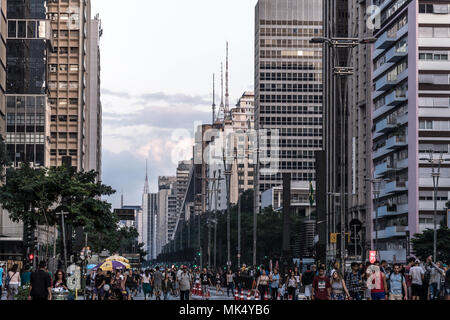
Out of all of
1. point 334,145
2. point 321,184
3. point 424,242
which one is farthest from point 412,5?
point 321,184

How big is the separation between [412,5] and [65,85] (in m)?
100

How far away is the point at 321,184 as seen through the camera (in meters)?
54.8

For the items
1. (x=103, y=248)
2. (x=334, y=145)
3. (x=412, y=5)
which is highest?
(x=412, y=5)

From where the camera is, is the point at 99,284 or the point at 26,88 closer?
the point at 99,284

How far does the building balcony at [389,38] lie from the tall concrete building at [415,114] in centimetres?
11

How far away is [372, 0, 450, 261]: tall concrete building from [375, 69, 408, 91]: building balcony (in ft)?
0.41

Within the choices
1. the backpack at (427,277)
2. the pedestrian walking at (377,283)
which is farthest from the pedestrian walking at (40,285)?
the backpack at (427,277)

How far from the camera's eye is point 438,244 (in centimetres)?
9188

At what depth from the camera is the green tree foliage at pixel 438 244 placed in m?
91.9

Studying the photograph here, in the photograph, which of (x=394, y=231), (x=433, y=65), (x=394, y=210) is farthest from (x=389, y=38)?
(x=394, y=231)

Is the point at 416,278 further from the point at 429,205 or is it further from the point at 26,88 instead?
the point at 26,88

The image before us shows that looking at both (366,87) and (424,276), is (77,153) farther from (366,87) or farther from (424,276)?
(424,276)

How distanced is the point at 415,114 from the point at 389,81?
9336mm

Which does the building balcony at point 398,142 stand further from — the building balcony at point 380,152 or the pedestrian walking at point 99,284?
the pedestrian walking at point 99,284
